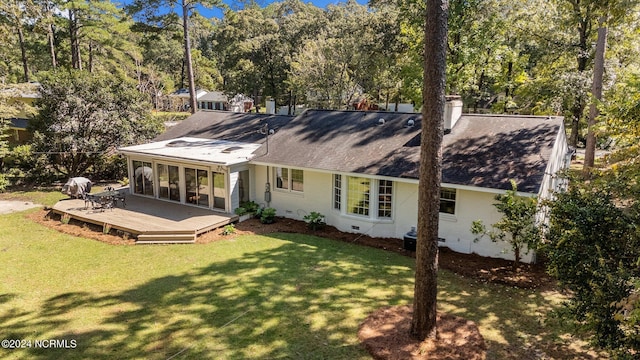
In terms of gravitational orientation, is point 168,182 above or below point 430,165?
below

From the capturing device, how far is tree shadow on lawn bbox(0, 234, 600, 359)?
7.54 metres

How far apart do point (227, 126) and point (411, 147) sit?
10.8 m

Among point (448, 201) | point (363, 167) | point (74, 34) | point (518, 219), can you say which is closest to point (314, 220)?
point (363, 167)

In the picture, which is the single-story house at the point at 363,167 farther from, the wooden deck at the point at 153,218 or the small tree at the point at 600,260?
the small tree at the point at 600,260

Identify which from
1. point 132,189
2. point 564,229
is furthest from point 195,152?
point 564,229

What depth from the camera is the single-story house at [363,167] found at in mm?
12203

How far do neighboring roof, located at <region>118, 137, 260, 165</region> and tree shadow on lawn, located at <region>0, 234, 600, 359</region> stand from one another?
17.6ft

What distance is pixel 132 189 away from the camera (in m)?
19.0

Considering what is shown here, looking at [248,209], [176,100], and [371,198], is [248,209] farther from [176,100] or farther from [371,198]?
[176,100]

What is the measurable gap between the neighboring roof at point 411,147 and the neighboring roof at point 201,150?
3.69 ft

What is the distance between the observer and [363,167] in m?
13.8

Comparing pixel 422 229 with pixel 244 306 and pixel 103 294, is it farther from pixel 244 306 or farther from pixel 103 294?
pixel 103 294

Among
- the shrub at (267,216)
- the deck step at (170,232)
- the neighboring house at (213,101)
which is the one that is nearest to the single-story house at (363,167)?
the shrub at (267,216)

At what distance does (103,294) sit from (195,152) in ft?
26.5
